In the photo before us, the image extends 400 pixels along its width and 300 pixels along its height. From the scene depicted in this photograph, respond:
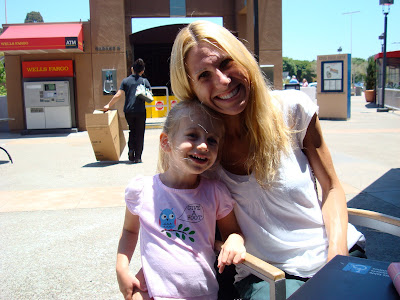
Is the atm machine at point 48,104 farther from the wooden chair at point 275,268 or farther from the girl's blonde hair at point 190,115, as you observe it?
the wooden chair at point 275,268

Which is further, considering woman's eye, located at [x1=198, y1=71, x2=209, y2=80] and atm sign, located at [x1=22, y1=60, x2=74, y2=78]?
atm sign, located at [x1=22, y1=60, x2=74, y2=78]

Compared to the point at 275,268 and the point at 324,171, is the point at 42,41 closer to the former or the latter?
the point at 324,171

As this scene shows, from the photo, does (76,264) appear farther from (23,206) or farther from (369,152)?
(369,152)

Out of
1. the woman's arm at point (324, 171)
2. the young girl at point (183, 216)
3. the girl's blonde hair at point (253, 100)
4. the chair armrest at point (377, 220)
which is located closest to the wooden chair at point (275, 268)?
the chair armrest at point (377, 220)

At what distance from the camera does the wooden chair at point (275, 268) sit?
63.4 inches

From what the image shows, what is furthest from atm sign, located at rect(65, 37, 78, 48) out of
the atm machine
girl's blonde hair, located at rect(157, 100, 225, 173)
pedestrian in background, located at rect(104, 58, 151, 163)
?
girl's blonde hair, located at rect(157, 100, 225, 173)

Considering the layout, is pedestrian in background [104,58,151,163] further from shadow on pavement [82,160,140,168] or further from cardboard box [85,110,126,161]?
cardboard box [85,110,126,161]

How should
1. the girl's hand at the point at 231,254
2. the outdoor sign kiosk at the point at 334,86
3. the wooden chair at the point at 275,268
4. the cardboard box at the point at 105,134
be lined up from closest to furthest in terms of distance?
the wooden chair at the point at 275,268 < the girl's hand at the point at 231,254 < the cardboard box at the point at 105,134 < the outdoor sign kiosk at the point at 334,86

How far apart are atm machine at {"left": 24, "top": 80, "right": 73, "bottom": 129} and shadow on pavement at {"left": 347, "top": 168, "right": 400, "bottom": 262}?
35.9 ft

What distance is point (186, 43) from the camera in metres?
1.97

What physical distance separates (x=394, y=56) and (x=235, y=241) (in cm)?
2692

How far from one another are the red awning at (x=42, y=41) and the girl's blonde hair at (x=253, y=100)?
12.9 meters

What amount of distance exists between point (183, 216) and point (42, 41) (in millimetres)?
13521

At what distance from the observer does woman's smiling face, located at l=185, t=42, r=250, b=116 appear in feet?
6.35
